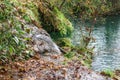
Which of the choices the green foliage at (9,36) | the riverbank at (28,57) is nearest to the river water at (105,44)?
the riverbank at (28,57)

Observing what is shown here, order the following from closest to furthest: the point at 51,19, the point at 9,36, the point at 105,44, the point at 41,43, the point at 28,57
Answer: the point at 9,36, the point at 28,57, the point at 41,43, the point at 51,19, the point at 105,44

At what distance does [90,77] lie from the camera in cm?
1072

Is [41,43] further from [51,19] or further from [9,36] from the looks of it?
[51,19]

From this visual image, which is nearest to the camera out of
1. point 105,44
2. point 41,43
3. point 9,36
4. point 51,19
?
point 9,36

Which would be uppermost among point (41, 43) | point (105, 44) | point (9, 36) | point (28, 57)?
point (9, 36)

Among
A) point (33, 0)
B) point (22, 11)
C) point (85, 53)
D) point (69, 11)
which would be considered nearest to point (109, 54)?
point (85, 53)

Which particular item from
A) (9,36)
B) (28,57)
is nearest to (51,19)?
(28,57)

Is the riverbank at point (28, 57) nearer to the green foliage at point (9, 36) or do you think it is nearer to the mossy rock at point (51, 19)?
the green foliage at point (9, 36)

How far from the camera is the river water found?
17938mm

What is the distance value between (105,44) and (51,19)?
4.17m

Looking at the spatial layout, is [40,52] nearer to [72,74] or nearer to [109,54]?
[72,74]

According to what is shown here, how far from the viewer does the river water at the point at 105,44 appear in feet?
58.9

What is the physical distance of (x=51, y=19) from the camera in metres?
21.6

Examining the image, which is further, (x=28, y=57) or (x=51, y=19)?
(x=51, y=19)
